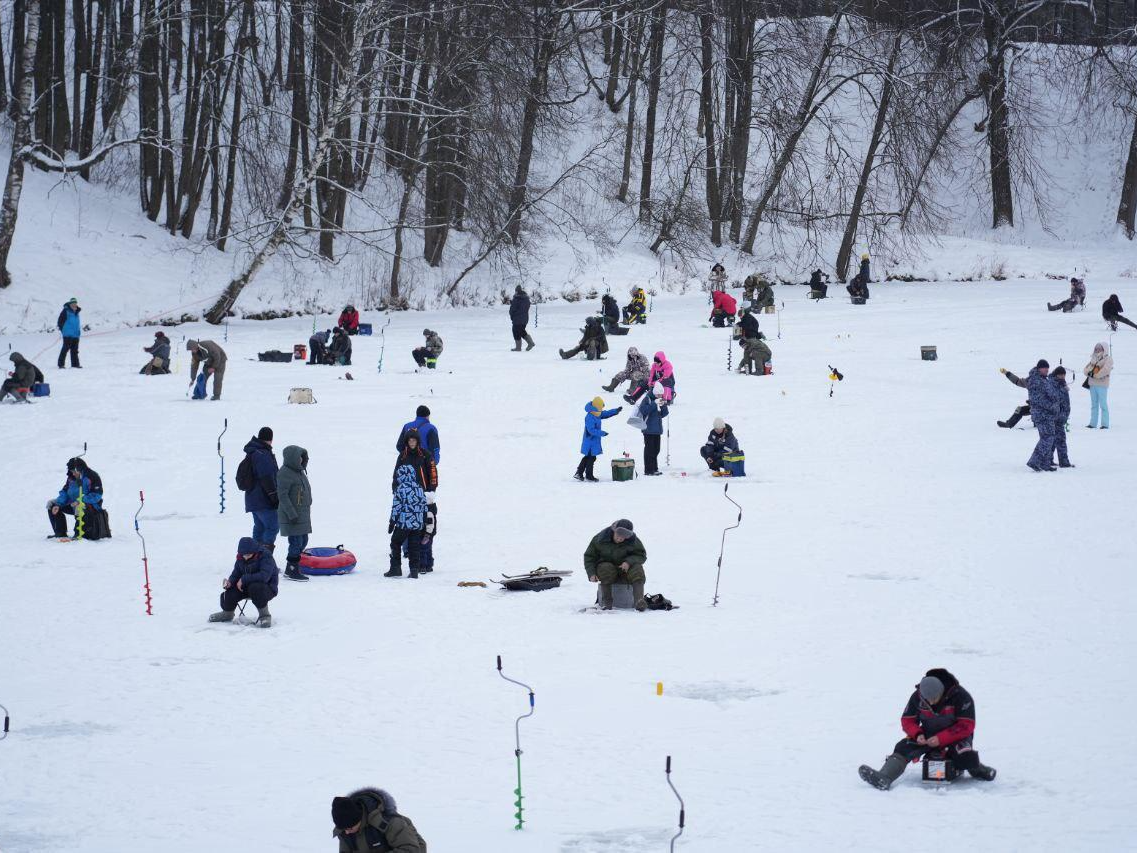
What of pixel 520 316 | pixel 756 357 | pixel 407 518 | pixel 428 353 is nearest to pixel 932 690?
pixel 407 518

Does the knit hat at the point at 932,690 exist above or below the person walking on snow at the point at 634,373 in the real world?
below

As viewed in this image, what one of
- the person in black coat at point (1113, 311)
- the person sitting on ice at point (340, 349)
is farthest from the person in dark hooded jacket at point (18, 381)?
the person in black coat at point (1113, 311)

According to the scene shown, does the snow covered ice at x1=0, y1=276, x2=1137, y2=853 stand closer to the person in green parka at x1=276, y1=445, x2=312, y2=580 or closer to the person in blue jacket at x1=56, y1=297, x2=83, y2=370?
the person in green parka at x1=276, y1=445, x2=312, y2=580

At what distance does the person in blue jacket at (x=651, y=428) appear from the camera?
21906 millimetres

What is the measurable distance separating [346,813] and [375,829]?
0.67ft

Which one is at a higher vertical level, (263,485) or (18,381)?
(18,381)

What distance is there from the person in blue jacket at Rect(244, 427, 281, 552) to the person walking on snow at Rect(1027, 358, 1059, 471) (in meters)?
11.6

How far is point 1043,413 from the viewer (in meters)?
21.1

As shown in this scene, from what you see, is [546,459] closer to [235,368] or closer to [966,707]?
[235,368]

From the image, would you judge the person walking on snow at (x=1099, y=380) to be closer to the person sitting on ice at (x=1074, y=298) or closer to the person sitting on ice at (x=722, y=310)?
the person sitting on ice at (x=1074, y=298)

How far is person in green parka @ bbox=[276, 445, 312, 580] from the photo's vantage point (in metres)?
15.5

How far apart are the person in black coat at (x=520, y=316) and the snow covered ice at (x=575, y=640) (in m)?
6.62

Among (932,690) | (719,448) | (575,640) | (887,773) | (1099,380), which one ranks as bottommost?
(887,773)

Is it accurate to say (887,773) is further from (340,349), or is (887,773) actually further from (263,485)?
(340,349)
